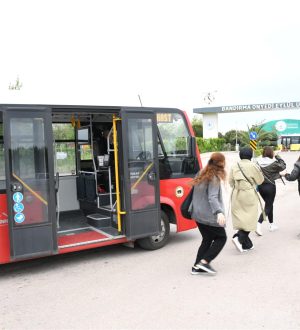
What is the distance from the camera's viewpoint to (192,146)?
709 cm

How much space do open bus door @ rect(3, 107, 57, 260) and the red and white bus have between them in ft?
0.04

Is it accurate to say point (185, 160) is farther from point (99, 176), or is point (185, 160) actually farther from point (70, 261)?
point (70, 261)

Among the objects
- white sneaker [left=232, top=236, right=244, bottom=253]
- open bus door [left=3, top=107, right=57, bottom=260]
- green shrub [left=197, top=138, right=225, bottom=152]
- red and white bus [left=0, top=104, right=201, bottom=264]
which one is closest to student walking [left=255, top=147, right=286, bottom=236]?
white sneaker [left=232, top=236, right=244, bottom=253]

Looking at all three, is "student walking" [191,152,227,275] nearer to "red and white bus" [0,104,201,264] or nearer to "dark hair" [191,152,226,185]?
"dark hair" [191,152,226,185]

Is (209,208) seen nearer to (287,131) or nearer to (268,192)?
(268,192)

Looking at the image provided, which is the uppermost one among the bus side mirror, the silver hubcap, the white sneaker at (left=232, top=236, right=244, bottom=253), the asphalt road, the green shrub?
the green shrub

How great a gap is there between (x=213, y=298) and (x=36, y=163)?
9.26ft

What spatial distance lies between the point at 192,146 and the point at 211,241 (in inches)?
84.5

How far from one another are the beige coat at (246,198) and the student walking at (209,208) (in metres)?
1.09

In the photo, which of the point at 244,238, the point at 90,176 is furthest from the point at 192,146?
the point at 90,176

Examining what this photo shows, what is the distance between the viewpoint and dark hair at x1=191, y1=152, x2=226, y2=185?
514cm

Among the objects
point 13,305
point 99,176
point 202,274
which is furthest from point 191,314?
point 99,176

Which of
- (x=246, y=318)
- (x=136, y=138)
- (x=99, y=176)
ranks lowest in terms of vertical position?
(x=246, y=318)

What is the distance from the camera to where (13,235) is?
521 centimetres
